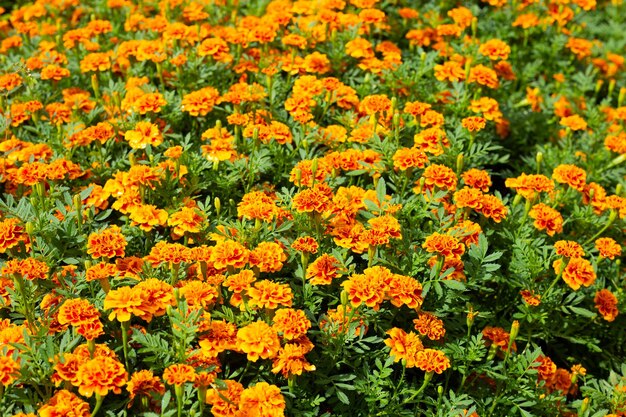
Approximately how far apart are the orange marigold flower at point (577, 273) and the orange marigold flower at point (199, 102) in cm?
172

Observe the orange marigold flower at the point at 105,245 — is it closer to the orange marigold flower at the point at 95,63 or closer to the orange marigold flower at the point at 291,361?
the orange marigold flower at the point at 291,361

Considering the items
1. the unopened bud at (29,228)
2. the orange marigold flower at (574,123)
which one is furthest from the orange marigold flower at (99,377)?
the orange marigold flower at (574,123)

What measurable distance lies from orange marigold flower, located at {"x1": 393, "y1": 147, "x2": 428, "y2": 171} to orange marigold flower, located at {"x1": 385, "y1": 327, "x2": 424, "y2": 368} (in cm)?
78

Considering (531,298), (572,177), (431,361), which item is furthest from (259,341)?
(572,177)

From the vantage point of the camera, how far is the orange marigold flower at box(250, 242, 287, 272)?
266cm

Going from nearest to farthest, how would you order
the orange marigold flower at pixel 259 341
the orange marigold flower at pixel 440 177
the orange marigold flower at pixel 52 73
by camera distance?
the orange marigold flower at pixel 259 341 → the orange marigold flower at pixel 440 177 → the orange marigold flower at pixel 52 73

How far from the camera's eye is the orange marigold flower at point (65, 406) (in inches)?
86.5

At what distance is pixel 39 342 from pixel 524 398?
1724 mm

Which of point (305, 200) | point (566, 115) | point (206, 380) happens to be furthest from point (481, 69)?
point (206, 380)

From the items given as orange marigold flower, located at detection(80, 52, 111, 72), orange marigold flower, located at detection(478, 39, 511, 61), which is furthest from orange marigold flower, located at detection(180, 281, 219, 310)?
orange marigold flower, located at detection(478, 39, 511, 61)

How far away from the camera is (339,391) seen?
256cm

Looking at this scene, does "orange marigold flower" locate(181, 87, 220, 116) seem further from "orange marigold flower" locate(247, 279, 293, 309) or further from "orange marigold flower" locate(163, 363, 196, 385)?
"orange marigold flower" locate(163, 363, 196, 385)

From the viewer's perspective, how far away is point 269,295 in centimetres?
252

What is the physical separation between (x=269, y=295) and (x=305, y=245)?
0.28m
